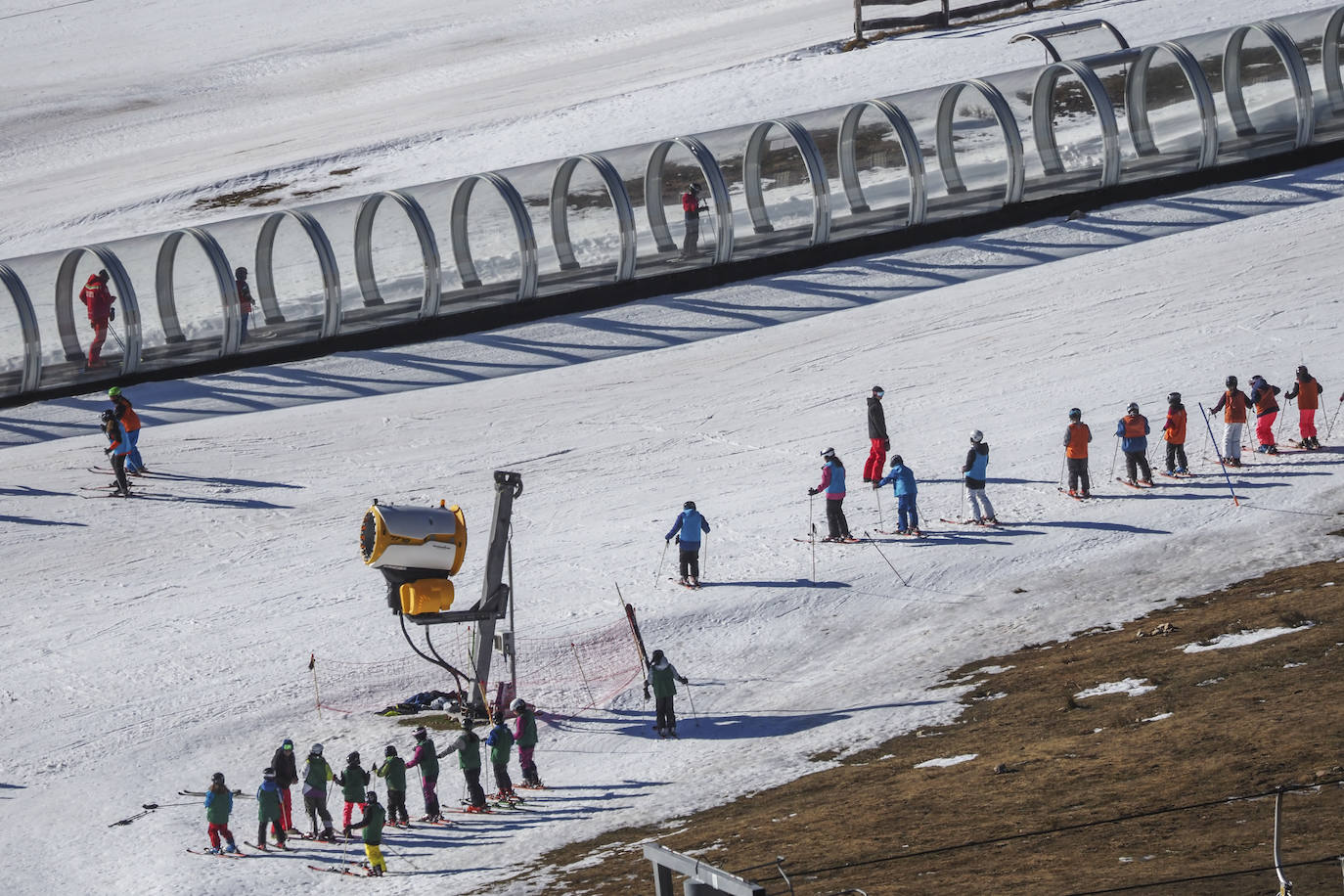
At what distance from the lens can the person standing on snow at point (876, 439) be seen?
805 inches

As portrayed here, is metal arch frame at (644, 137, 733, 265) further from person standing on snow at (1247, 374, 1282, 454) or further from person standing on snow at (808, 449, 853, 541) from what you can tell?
person standing on snow at (1247, 374, 1282, 454)

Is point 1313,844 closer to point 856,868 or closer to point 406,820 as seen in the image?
point 856,868

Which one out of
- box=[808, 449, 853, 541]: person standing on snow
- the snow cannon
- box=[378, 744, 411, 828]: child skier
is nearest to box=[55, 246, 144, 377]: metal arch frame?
the snow cannon

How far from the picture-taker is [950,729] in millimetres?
14836

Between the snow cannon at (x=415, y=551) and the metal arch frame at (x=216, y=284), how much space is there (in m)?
11.3

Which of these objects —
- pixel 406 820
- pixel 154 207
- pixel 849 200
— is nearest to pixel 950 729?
pixel 406 820

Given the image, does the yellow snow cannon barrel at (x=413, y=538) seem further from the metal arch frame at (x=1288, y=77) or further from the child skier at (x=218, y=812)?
the metal arch frame at (x=1288, y=77)

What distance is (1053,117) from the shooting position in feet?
93.1

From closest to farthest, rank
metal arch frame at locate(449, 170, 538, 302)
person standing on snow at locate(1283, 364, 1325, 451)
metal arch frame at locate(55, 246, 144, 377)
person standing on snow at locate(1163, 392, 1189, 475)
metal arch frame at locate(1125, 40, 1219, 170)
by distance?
person standing on snow at locate(1163, 392, 1189, 475), person standing on snow at locate(1283, 364, 1325, 451), metal arch frame at locate(55, 246, 144, 377), metal arch frame at locate(449, 170, 538, 302), metal arch frame at locate(1125, 40, 1219, 170)

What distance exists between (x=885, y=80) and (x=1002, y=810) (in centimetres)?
2636

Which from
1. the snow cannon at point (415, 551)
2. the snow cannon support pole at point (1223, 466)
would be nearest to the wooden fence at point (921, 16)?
the snow cannon support pole at point (1223, 466)

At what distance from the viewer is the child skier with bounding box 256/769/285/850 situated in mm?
14805

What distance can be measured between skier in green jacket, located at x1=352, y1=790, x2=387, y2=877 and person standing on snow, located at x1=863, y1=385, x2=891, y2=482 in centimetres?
825

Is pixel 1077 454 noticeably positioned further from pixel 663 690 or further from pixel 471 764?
pixel 471 764
